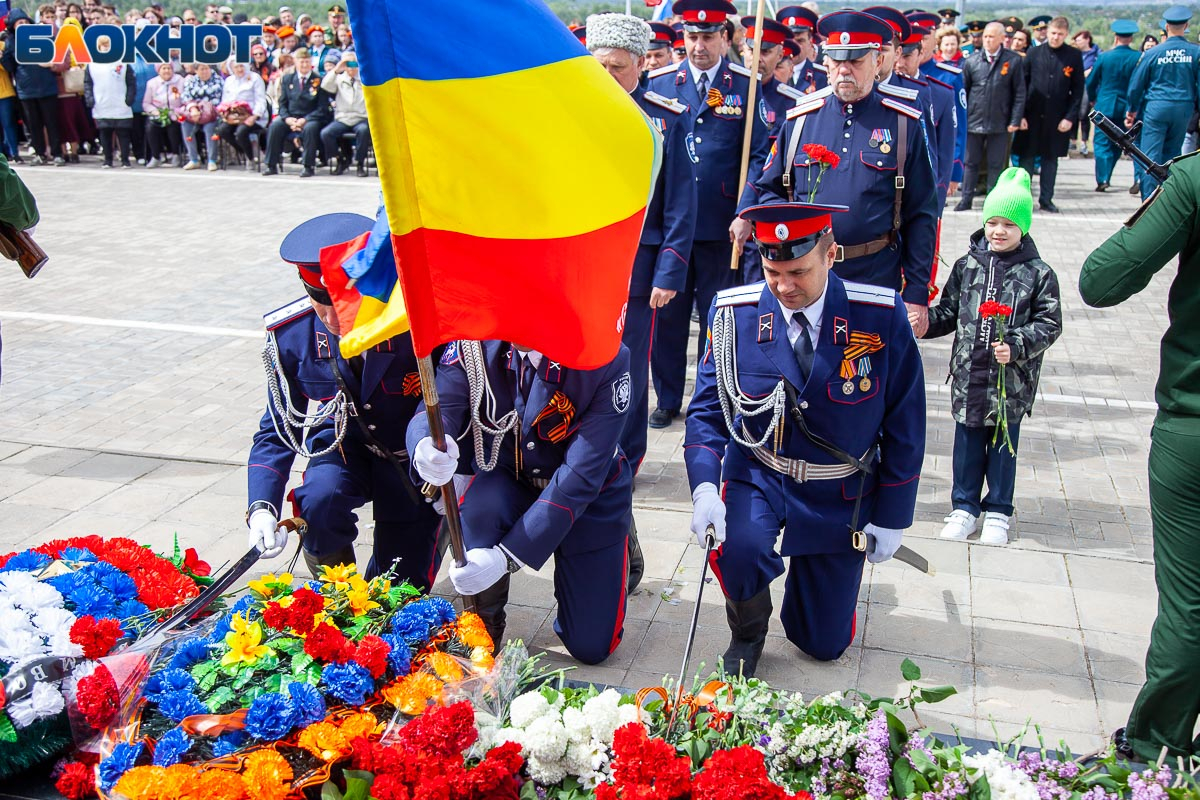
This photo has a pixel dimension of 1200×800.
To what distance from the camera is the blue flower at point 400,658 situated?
3086mm

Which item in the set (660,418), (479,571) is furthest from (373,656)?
(660,418)

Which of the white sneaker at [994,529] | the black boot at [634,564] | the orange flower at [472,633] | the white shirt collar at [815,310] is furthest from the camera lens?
the white sneaker at [994,529]

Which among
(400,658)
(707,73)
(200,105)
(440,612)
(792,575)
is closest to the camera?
(400,658)

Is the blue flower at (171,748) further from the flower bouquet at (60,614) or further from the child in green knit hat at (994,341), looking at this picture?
the child in green knit hat at (994,341)

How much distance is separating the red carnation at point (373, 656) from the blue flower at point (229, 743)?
34cm

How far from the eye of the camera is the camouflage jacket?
526 centimetres

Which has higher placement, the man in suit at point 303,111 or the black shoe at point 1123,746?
the man in suit at point 303,111

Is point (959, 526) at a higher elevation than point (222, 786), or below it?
below

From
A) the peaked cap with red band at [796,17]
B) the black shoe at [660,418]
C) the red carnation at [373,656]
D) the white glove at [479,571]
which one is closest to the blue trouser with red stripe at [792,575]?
the white glove at [479,571]

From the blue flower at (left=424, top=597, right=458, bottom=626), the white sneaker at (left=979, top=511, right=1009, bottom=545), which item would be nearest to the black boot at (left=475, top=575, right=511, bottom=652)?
the blue flower at (left=424, top=597, right=458, bottom=626)

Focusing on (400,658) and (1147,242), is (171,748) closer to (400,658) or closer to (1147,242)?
(400,658)

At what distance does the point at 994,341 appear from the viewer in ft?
17.5

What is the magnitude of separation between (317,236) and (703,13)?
3750 mm

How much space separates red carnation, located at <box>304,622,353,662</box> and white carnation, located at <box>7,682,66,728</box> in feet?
2.06
